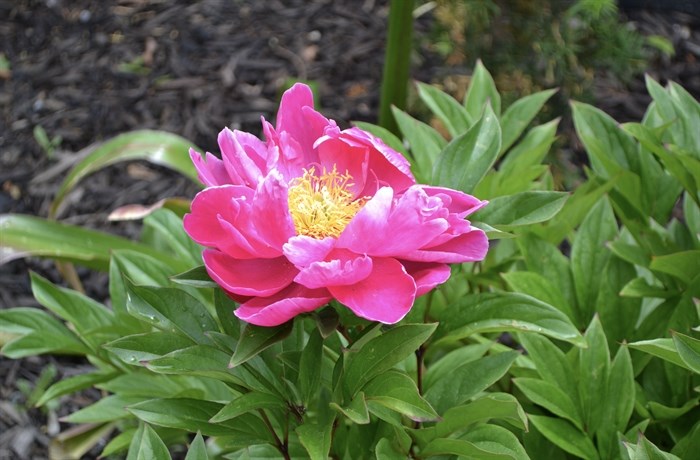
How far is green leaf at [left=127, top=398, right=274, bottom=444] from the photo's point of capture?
0.87m

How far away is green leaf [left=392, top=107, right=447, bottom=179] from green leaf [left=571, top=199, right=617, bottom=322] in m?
0.22

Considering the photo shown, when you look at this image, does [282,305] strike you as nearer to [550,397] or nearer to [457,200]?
[457,200]

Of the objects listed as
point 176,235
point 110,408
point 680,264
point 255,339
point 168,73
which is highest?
point 255,339

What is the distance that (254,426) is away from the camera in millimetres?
923

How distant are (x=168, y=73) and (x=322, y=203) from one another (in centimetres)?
186

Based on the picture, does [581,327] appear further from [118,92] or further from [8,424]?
[118,92]

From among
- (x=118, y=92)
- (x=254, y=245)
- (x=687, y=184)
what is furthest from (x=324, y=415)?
(x=118, y=92)

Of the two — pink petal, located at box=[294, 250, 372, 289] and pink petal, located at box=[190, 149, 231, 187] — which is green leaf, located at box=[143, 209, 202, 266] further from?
pink petal, located at box=[294, 250, 372, 289]

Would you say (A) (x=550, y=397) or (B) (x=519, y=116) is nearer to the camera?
(A) (x=550, y=397)

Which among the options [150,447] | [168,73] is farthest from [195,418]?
[168,73]

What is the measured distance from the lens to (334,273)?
78 cm

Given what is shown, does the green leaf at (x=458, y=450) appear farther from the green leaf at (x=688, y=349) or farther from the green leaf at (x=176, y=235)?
the green leaf at (x=176, y=235)

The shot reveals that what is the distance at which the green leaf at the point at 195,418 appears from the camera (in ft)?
2.85

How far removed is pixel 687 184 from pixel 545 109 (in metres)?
1.11
